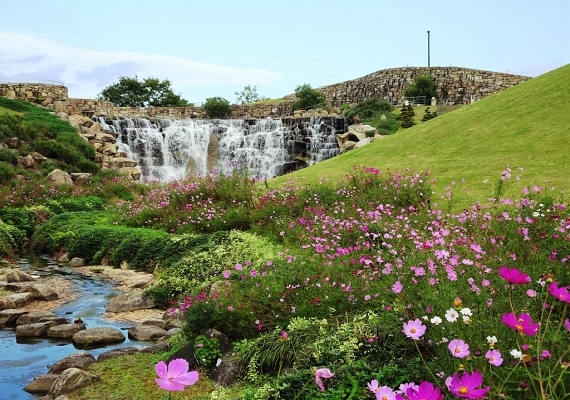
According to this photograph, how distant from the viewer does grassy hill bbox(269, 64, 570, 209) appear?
1148 centimetres

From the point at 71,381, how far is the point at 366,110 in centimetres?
3094

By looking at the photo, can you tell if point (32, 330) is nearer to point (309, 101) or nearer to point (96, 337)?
point (96, 337)

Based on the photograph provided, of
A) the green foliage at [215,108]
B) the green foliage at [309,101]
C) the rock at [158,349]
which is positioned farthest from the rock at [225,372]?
the green foliage at [309,101]

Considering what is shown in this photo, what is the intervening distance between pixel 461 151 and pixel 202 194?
765 centimetres

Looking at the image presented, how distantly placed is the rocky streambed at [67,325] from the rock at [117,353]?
0.04ft

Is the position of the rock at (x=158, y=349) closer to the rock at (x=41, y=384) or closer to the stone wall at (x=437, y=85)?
the rock at (x=41, y=384)

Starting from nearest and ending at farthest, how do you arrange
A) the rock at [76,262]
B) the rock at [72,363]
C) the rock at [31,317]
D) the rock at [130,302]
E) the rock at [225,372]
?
the rock at [225,372] → the rock at [72,363] → the rock at [31,317] → the rock at [130,302] → the rock at [76,262]

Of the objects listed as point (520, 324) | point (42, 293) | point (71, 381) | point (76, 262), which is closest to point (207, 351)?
point (71, 381)

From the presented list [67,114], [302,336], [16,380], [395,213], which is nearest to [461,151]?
[395,213]

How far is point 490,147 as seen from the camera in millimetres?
13820

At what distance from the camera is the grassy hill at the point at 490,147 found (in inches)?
452

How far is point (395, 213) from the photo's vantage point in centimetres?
914

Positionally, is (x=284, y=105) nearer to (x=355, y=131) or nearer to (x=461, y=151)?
(x=355, y=131)

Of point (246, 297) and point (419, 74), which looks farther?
point (419, 74)
